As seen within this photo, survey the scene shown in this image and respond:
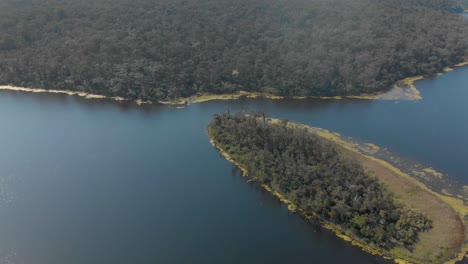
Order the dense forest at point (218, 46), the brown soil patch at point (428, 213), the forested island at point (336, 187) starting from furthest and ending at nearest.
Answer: the dense forest at point (218, 46) < the forested island at point (336, 187) < the brown soil patch at point (428, 213)

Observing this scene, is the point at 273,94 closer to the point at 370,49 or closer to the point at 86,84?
the point at 370,49

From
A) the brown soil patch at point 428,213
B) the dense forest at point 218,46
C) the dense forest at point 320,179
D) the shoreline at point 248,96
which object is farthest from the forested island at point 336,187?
the dense forest at point 218,46

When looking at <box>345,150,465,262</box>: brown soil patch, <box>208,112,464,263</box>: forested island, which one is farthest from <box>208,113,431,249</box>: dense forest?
<box>345,150,465,262</box>: brown soil patch

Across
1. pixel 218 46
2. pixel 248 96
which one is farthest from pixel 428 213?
pixel 218 46

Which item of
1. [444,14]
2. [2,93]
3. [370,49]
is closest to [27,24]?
[2,93]

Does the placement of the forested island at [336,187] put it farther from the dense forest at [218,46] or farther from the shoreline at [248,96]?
the dense forest at [218,46]

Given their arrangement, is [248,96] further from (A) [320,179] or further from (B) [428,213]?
(B) [428,213]

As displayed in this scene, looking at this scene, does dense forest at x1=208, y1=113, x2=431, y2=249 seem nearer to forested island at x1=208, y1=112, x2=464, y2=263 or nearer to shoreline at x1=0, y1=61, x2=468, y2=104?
forested island at x1=208, y1=112, x2=464, y2=263
